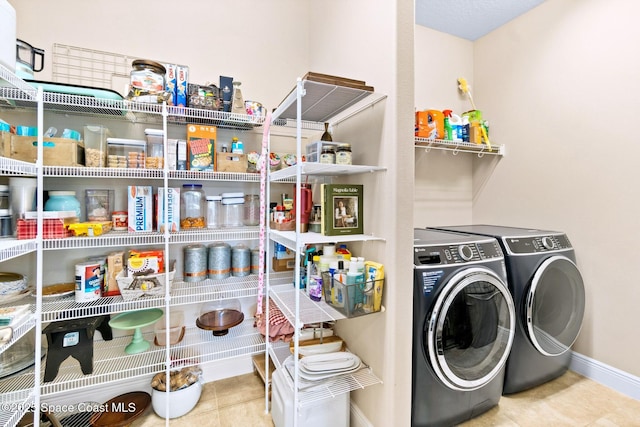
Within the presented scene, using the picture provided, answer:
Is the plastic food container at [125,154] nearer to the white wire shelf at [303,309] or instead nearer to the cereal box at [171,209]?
the cereal box at [171,209]

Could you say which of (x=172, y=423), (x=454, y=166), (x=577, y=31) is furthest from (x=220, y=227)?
(x=577, y=31)

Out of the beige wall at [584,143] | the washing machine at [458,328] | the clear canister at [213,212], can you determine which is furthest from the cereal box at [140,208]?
the beige wall at [584,143]

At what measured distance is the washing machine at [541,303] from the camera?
1668 mm

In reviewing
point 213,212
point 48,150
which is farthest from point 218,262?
point 48,150

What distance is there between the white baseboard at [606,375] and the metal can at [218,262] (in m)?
2.49

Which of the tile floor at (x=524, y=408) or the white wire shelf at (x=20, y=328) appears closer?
the white wire shelf at (x=20, y=328)

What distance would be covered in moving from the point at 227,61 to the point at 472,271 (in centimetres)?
200

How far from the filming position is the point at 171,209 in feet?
5.32

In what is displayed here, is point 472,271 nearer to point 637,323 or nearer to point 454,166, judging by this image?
point 637,323

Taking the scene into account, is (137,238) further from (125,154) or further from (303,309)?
(303,309)

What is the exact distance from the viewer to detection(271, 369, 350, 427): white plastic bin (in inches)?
52.4

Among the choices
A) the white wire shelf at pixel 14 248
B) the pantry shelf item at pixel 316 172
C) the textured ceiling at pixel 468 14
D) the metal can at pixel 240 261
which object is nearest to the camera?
the white wire shelf at pixel 14 248

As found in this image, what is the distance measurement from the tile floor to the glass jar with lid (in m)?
1.06

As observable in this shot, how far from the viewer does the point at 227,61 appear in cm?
196
